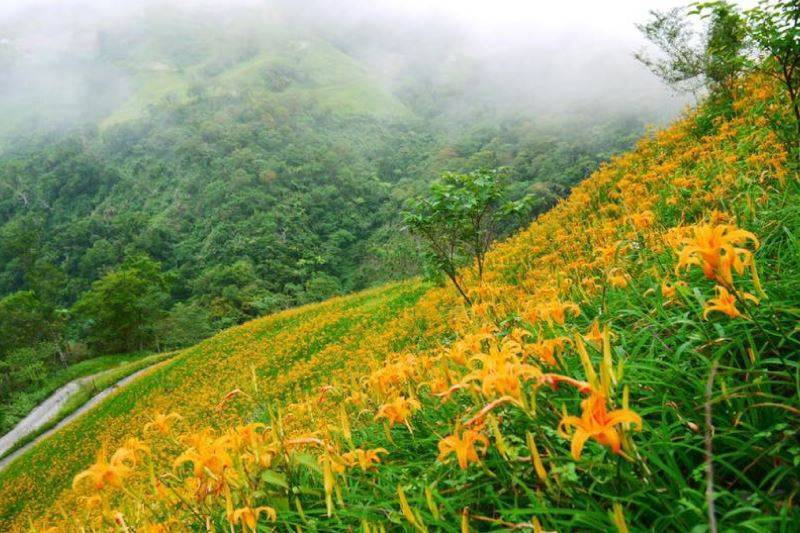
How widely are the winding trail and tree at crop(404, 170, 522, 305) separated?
1743cm

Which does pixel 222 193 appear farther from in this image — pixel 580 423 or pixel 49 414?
pixel 580 423

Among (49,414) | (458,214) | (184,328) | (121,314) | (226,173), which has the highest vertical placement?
(226,173)

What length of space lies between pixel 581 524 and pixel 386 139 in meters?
120

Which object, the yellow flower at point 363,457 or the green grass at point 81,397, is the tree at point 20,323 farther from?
the yellow flower at point 363,457

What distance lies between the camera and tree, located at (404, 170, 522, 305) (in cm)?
569

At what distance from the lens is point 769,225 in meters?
2.15

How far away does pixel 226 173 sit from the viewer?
8200 centimetres

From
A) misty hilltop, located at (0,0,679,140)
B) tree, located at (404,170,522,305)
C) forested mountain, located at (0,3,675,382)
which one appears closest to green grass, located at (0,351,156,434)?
forested mountain, located at (0,3,675,382)

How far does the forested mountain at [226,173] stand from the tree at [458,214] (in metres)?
0.41

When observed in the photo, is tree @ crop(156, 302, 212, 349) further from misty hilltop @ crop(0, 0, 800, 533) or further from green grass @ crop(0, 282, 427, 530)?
green grass @ crop(0, 282, 427, 530)

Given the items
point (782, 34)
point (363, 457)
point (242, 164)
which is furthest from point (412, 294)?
point (242, 164)

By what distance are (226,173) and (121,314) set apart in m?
44.8

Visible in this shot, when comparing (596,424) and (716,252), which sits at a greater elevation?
(716,252)

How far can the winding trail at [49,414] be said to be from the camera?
685 inches
